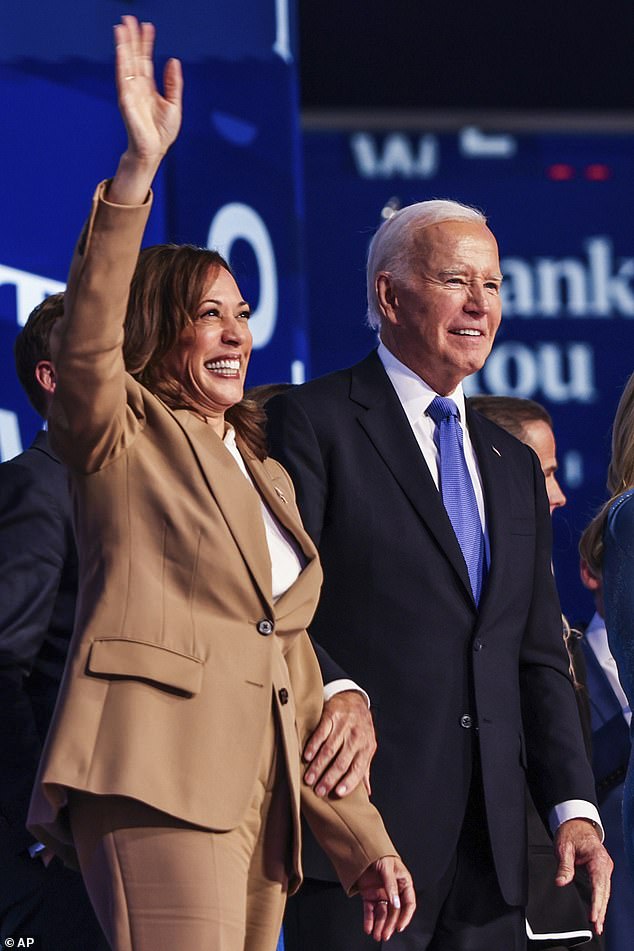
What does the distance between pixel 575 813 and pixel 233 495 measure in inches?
36.5

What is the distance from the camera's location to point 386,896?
97.8 inches

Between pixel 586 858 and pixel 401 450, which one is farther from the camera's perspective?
pixel 401 450

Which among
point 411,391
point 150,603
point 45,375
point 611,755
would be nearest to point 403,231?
point 411,391

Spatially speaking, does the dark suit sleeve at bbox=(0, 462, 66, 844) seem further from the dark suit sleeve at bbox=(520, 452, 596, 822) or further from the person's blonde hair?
the person's blonde hair

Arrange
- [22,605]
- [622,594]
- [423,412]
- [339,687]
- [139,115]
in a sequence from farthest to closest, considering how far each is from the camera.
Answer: [423,412], [22,605], [622,594], [339,687], [139,115]

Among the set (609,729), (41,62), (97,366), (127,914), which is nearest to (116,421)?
(97,366)

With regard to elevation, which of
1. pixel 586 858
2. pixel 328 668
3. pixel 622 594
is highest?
pixel 622 594

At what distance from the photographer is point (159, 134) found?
218 centimetres

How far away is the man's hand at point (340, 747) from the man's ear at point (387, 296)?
36.3 inches

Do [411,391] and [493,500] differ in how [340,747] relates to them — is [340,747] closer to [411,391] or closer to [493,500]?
[493,500]

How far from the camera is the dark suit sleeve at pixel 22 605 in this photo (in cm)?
294

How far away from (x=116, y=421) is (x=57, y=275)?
2.31m

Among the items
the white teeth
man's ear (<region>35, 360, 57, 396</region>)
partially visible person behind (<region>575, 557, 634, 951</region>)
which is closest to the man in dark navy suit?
the white teeth

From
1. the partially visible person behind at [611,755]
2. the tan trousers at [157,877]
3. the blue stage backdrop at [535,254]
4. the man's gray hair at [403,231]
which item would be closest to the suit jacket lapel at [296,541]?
the tan trousers at [157,877]
